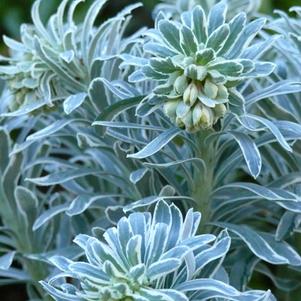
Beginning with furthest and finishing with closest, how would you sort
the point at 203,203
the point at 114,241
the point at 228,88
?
the point at 203,203, the point at 228,88, the point at 114,241

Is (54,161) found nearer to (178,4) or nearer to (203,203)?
(203,203)

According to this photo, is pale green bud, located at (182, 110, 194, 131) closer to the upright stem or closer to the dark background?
the upright stem

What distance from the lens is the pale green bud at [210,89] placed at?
1.01 meters

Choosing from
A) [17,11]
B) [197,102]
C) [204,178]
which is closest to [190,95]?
[197,102]

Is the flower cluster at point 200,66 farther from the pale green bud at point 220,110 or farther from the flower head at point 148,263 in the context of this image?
the flower head at point 148,263

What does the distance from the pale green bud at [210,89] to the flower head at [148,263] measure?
16 cm

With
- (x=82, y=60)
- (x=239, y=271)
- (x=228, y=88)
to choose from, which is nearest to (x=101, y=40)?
(x=82, y=60)

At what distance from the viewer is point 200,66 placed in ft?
3.34

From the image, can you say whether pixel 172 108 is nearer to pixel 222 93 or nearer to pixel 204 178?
pixel 222 93

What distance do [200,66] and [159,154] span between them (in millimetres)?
277

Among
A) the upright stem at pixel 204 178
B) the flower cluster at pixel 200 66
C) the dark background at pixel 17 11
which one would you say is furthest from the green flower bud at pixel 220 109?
the dark background at pixel 17 11

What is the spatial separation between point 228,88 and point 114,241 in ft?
0.93

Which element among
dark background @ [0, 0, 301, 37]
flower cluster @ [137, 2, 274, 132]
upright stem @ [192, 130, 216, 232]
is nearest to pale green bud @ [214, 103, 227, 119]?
flower cluster @ [137, 2, 274, 132]

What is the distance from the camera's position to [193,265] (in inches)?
37.3
